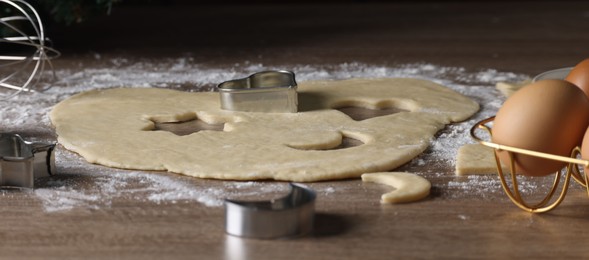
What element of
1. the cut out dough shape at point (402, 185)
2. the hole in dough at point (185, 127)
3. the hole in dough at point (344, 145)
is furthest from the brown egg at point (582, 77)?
the hole in dough at point (185, 127)

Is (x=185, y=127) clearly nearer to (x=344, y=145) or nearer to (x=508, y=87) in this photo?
(x=344, y=145)

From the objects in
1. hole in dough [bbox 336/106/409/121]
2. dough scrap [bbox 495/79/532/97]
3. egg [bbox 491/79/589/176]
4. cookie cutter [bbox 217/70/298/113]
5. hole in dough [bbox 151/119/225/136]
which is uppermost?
egg [bbox 491/79/589/176]

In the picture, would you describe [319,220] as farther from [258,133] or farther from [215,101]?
[215,101]

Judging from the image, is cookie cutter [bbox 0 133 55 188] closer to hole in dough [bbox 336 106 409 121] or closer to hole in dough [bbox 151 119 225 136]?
hole in dough [bbox 151 119 225 136]

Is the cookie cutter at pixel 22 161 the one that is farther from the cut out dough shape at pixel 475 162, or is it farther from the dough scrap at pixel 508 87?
the dough scrap at pixel 508 87

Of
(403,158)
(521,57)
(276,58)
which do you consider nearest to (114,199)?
(403,158)

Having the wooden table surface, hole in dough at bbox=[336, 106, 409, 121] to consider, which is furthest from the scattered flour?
hole in dough at bbox=[336, 106, 409, 121]
